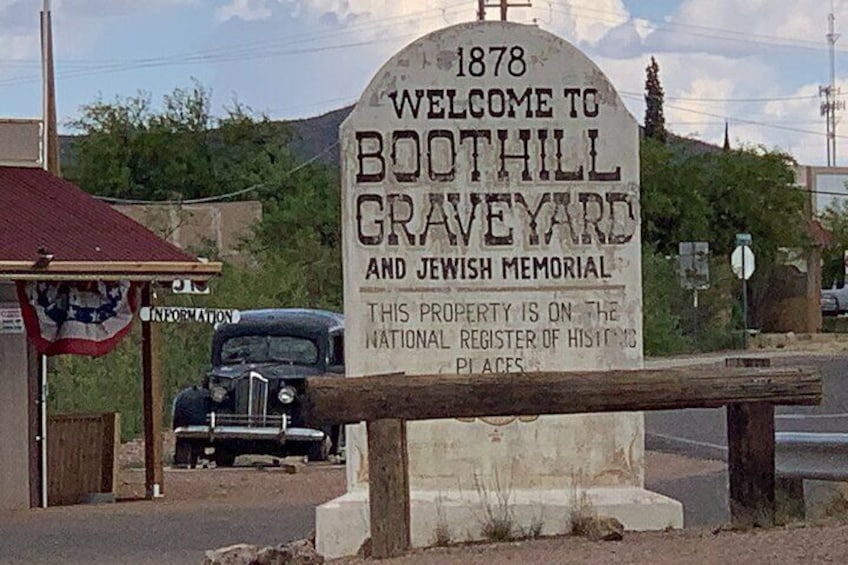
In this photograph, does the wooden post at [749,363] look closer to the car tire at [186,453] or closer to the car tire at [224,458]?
the car tire at [224,458]

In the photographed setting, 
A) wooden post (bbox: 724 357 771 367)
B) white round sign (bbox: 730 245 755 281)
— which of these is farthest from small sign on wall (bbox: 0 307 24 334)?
white round sign (bbox: 730 245 755 281)

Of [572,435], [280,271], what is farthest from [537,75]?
[280,271]

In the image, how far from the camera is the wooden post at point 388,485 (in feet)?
34.6

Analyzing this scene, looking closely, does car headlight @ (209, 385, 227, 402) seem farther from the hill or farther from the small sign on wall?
the hill

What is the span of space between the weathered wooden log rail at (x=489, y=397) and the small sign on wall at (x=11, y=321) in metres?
8.70

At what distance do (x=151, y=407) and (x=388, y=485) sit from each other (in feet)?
34.0

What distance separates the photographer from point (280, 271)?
135ft

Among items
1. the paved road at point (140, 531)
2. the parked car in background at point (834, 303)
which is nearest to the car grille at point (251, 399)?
the paved road at point (140, 531)

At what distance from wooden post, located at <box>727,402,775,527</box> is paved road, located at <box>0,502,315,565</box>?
452 cm

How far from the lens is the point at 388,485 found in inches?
416

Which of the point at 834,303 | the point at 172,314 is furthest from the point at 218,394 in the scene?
the point at 834,303

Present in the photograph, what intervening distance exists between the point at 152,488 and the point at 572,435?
348 inches

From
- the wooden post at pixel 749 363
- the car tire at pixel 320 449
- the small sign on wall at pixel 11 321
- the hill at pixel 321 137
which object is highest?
the hill at pixel 321 137

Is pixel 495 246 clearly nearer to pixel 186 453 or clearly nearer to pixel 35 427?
pixel 35 427
